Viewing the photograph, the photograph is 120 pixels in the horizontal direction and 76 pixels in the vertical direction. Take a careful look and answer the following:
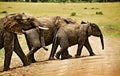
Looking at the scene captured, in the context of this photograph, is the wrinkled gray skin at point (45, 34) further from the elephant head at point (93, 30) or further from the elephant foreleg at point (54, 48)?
the elephant head at point (93, 30)

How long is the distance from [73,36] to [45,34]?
1.08 feet

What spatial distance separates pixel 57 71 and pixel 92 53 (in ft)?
3.44

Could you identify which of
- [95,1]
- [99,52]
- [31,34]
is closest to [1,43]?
[31,34]

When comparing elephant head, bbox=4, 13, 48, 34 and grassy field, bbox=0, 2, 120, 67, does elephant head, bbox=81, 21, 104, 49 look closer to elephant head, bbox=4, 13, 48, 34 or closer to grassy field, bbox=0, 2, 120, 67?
grassy field, bbox=0, 2, 120, 67

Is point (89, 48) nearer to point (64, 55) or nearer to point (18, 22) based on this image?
point (64, 55)

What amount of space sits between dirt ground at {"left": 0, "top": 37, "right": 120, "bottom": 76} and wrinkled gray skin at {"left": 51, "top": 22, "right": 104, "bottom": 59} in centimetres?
13

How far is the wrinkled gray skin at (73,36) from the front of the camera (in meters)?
5.54

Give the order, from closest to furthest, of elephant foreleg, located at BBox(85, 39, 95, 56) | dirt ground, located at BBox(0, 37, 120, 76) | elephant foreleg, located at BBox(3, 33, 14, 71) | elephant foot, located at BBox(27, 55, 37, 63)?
dirt ground, located at BBox(0, 37, 120, 76), elephant foreleg, located at BBox(3, 33, 14, 71), elephant foot, located at BBox(27, 55, 37, 63), elephant foreleg, located at BBox(85, 39, 95, 56)

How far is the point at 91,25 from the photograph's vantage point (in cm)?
568

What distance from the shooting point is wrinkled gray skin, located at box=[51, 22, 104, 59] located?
5.54 meters

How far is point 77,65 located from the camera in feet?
15.9

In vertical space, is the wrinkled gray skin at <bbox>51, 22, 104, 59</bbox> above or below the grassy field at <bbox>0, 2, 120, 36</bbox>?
below

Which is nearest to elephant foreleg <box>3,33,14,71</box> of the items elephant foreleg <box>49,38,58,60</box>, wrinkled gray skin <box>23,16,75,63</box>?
wrinkled gray skin <box>23,16,75,63</box>

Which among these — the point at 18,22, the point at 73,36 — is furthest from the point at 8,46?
the point at 73,36
